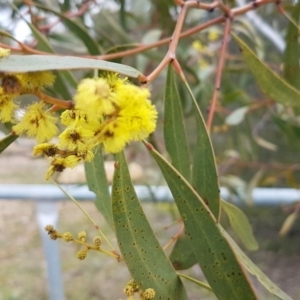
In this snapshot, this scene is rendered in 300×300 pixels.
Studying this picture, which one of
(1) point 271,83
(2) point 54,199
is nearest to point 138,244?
(1) point 271,83

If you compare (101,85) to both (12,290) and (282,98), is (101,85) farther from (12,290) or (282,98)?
(12,290)

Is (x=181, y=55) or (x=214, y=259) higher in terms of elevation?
(x=181, y=55)

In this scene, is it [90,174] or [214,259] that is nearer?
[214,259]

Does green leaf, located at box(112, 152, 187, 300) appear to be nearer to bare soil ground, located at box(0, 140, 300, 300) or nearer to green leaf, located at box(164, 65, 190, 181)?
green leaf, located at box(164, 65, 190, 181)

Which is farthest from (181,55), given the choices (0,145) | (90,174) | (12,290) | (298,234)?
(298,234)

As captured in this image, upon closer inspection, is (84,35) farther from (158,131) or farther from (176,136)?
(158,131)

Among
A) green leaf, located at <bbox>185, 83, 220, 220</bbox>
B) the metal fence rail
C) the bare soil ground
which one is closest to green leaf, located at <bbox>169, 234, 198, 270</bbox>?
green leaf, located at <bbox>185, 83, 220, 220</bbox>
